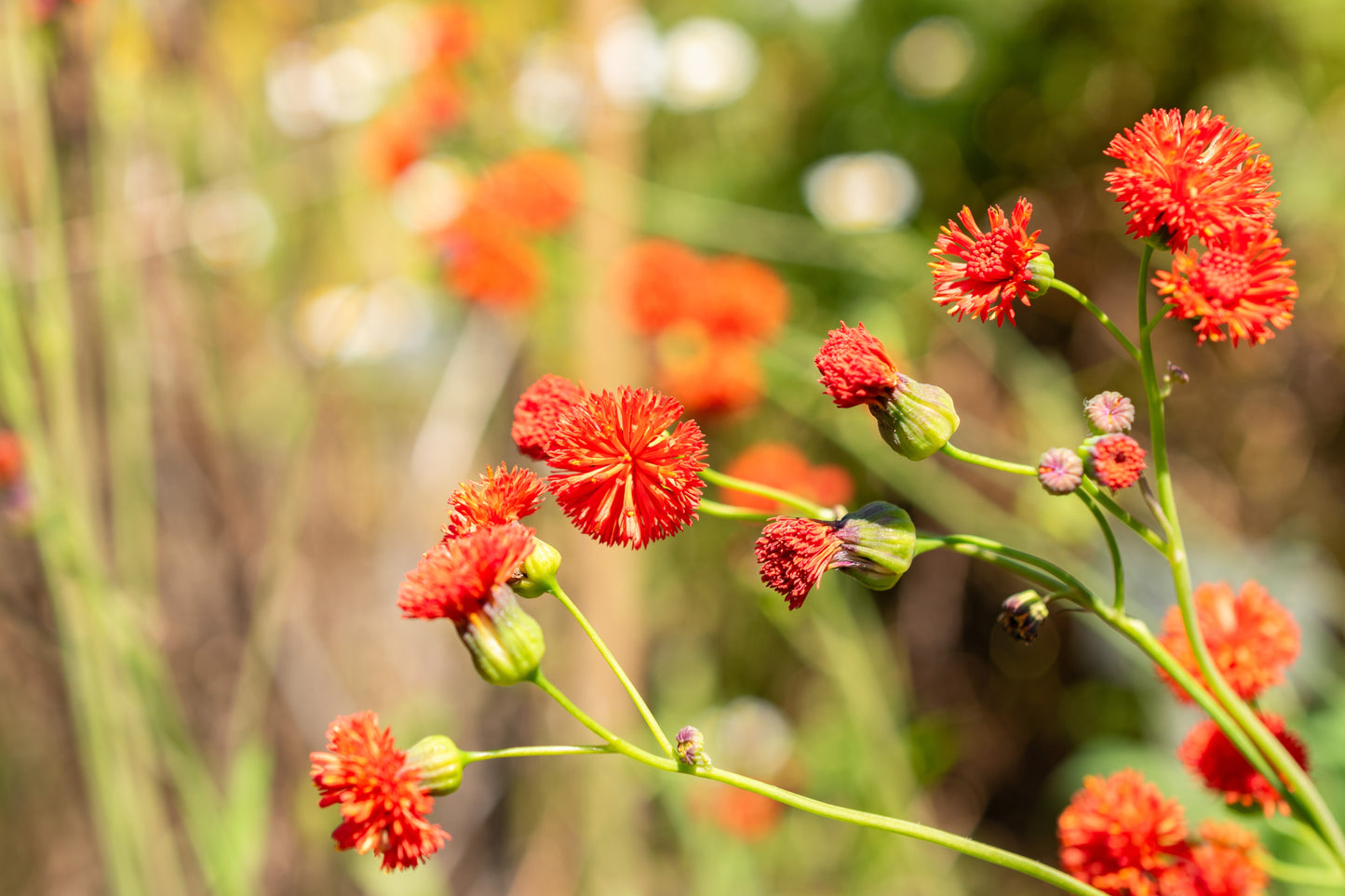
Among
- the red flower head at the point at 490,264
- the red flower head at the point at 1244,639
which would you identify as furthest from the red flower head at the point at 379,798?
the red flower head at the point at 490,264

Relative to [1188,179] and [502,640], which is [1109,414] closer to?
[1188,179]

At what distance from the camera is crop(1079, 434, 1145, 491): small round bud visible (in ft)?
1.49

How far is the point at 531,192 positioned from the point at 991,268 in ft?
4.28

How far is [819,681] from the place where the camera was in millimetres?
2283

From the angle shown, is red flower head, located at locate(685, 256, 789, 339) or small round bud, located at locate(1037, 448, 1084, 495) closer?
small round bud, located at locate(1037, 448, 1084, 495)

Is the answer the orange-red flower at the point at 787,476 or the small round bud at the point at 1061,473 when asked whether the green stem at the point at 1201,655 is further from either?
the orange-red flower at the point at 787,476

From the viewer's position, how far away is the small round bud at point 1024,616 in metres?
0.48

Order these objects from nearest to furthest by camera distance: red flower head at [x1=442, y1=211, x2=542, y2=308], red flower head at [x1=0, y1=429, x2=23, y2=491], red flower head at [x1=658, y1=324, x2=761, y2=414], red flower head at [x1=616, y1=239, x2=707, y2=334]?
red flower head at [x1=0, y1=429, x2=23, y2=491] < red flower head at [x1=658, y1=324, x2=761, y2=414] < red flower head at [x1=616, y1=239, x2=707, y2=334] < red flower head at [x1=442, y1=211, x2=542, y2=308]

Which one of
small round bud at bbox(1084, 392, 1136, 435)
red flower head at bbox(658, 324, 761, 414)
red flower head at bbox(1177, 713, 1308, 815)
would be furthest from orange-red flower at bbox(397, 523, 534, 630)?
red flower head at bbox(658, 324, 761, 414)

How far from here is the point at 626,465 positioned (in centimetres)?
50

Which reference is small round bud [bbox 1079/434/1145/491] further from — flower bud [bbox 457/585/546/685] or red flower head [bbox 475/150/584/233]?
red flower head [bbox 475/150/584/233]

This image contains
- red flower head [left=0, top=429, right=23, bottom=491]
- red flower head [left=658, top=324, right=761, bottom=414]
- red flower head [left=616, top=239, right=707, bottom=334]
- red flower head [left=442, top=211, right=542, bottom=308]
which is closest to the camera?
red flower head [left=0, top=429, right=23, bottom=491]

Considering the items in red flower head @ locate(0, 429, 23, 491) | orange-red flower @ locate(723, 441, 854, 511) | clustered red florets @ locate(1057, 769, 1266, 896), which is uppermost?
red flower head @ locate(0, 429, 23, 491)

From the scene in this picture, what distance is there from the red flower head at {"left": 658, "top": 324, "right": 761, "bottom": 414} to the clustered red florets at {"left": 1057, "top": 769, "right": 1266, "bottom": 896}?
2.72ft
